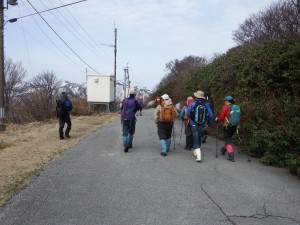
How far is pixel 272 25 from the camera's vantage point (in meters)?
27.5

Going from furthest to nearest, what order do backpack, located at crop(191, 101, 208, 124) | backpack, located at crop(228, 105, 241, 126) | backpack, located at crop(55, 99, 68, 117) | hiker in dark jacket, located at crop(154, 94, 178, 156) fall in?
backpack, located at crop(55, 99, 68, 117) < hiker in dark jacket, located at crop(154, 94, 178, 156) < backpack, located at crop(228, 105, 241, 126) < backpack, located at crop(191, 101, 208, 124)

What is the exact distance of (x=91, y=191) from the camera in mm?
6688

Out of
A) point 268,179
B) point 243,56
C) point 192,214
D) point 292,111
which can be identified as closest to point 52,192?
point 192,214

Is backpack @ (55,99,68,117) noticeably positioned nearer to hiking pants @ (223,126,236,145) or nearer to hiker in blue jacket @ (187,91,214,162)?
hiker in blue jacket @ (187,91,214,162)

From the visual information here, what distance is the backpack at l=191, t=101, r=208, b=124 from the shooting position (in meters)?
9.70

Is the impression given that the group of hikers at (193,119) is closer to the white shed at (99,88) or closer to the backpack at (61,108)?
the backpack at (61,108)

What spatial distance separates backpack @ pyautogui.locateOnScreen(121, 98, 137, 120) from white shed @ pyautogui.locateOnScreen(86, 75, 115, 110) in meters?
23.1

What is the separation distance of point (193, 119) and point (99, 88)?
25156 millimetres

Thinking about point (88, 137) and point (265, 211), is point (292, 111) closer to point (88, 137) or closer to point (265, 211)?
point (265, 211)

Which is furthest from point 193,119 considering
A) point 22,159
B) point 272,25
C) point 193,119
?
point 272,25

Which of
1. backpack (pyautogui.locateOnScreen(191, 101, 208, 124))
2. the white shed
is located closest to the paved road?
backpack (pyautogui.locateOnScreen(191, 101, 208, 124))

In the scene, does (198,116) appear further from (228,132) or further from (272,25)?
(272,25)

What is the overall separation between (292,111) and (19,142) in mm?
10069

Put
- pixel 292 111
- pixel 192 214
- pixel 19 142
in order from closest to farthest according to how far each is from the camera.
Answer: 1. pixel 192 214
2. pixel 292 111
3. pixel 19 142
